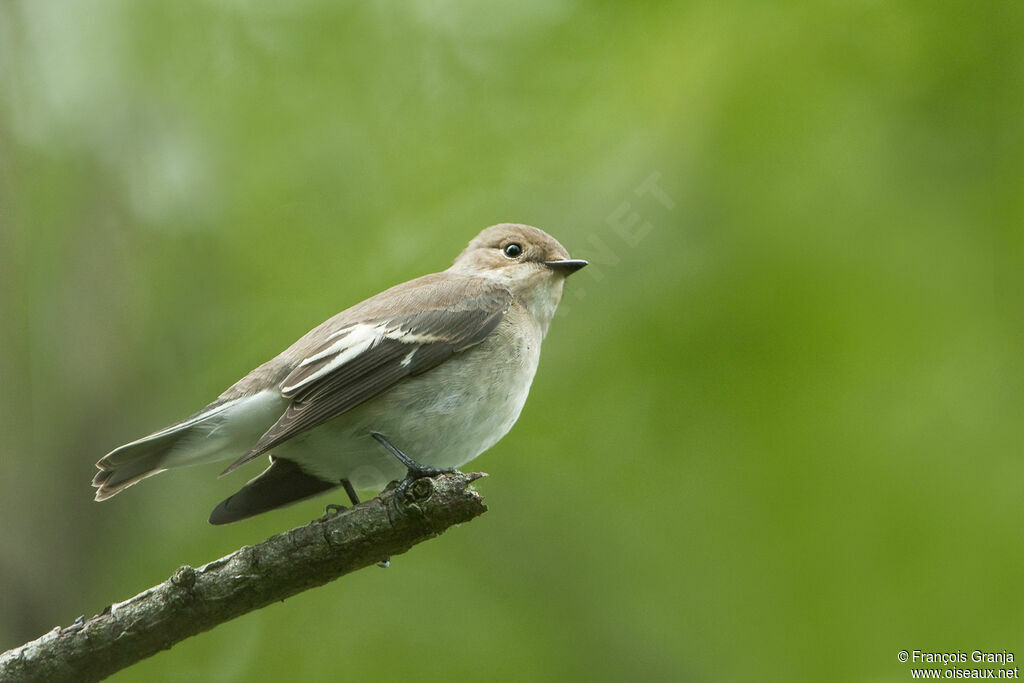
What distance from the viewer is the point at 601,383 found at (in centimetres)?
588

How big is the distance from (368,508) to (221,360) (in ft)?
10.3

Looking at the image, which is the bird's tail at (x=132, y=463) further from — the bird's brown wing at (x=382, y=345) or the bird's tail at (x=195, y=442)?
the bird's brown wing at (x=382, y=345)

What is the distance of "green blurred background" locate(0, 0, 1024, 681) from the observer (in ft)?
17.1

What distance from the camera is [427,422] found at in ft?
15.5

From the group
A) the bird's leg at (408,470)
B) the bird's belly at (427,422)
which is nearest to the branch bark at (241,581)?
the bird's leg at (408,470)

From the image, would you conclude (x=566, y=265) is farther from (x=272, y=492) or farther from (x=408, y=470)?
(x=272, y=492)

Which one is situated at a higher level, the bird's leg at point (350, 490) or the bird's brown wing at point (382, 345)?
the bird's brown wing at point (382, 345)

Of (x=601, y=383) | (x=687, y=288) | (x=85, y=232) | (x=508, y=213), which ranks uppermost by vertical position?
(x=85, y=232)

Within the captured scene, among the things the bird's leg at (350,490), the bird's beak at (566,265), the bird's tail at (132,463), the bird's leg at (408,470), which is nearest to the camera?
the bird's leg at (408,470)

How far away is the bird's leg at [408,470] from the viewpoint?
3.64 meters

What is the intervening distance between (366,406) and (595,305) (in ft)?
5.74

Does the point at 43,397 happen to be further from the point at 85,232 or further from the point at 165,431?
the point at 165,431

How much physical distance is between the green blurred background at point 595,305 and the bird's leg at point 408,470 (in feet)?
4.97

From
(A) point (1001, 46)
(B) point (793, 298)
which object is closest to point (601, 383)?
(B) point (793, 298)
